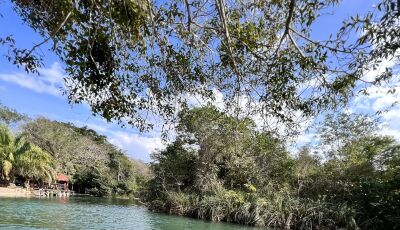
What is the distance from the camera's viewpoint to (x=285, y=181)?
2128 cm

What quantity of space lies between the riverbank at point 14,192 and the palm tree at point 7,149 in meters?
1.15

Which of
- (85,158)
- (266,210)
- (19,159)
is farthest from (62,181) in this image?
(266,210)

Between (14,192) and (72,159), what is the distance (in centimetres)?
1296

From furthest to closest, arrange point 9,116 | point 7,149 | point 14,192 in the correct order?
point 9,116 < point 7,149 < point 14,192

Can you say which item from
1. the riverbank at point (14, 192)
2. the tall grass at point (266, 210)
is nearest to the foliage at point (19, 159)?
the riverbank at point (14, 192)

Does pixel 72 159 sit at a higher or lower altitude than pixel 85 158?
lower

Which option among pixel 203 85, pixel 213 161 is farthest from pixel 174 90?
pixel 213 161

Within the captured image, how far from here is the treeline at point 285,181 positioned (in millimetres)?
16703

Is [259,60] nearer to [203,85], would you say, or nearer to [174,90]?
[203,85]

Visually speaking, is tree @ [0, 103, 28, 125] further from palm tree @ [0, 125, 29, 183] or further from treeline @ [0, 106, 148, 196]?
palm tree @ [0, 125, 29, 183]

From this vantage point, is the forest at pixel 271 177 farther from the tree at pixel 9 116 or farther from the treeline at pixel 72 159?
the tree at pixel 9 116

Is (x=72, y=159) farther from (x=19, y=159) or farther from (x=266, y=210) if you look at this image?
(x=266, y=210)

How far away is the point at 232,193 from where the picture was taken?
64.8 ft

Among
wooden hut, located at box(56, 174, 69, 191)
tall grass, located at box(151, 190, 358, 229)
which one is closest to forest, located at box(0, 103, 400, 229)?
tall grass, located at box(151, 190, 358, 229)
